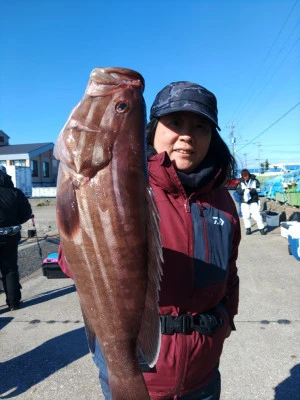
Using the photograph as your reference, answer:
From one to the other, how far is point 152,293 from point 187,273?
0.97 feet

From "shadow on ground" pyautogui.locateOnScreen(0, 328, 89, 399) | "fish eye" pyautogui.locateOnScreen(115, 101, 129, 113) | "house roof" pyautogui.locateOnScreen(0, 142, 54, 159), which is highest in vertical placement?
"house roof" pyautogui.locateOnScreen(0, 142, 54, 159)

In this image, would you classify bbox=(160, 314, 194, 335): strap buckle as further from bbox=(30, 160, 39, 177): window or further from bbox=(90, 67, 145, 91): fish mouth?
bbox=(30, 160, 39, 177): window

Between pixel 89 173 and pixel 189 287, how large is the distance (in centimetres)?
78

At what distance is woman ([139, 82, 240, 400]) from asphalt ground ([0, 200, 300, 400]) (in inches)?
69.8


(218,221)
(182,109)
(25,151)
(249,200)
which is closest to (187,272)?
(218,221)

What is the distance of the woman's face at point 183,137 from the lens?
5.75 feet

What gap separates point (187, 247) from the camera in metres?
1.74

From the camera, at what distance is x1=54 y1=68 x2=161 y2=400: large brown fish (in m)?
1.36

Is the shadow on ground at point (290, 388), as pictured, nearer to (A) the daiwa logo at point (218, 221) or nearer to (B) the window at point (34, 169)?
(A) the daiwa logo at point (218, 221)

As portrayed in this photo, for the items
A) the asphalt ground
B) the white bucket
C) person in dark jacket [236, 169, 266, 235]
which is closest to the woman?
the asphalt ground

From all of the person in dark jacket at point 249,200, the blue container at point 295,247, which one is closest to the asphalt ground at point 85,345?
the blue container at point 295,247

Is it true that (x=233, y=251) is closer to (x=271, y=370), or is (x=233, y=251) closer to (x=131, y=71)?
(x=131, y=71)

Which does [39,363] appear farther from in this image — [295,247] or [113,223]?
[295,247]

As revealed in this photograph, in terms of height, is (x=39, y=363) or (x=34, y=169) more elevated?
(x=34, y=169)
